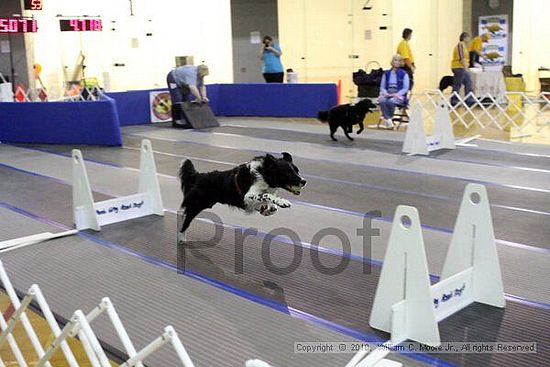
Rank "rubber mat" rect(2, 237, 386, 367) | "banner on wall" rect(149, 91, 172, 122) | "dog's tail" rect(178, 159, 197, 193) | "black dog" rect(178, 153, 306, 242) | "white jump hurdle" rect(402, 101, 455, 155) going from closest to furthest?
"rubber mat" rect(2, 237, 386, 367) → "black dog" rect(178, 153, 306, 242) → "dog's tail" rect(178, 159, 197, 193) → "white jump hurdle" rect(402, 101, 455, 155) → "banner on wall" rect(149, 91, 172, 122)

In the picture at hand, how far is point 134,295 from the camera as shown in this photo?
14.0ft

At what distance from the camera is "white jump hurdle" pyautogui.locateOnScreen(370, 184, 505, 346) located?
3.46 metres

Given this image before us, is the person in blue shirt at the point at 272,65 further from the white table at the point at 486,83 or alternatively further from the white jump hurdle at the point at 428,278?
the white jump hurdle at the point at 428,278

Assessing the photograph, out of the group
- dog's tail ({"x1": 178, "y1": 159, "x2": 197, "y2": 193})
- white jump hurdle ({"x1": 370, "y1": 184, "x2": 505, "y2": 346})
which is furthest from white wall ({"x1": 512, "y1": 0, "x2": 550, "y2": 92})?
white jump hurdle ({"x1": 370, "y1": 184, "x2": 505, "y2": 346})

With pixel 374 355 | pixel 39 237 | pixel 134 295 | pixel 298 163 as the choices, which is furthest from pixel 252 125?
pixel 374 355

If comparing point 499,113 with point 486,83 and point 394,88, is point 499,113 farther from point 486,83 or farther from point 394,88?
point 394,88

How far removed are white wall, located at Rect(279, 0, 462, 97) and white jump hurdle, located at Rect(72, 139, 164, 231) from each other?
13.0 metres

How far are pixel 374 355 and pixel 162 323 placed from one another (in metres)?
1.34

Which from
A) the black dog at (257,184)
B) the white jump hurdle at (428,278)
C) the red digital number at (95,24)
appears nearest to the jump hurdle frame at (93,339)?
the white jump hurdle at (428,278)

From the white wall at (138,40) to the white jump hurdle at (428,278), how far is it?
15031 mm

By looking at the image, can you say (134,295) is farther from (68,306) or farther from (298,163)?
(298,163)

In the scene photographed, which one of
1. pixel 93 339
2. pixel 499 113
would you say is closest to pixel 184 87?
pixel 499 113

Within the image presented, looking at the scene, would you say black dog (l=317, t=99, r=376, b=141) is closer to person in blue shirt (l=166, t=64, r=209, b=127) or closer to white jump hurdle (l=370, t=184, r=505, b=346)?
person in blue shirt (l=166, t=64, r=209, b=127)

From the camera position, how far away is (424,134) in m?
9.34
